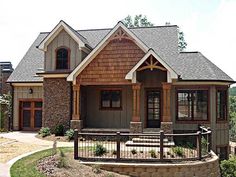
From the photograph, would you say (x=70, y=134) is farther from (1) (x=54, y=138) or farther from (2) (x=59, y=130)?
(2) (x=59, y=130)

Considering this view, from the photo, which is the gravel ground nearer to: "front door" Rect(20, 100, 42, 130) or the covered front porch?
the covered front porch

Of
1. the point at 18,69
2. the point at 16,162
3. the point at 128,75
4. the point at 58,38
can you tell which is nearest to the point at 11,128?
the point at 18,69

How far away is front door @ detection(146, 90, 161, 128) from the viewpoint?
21.1 m

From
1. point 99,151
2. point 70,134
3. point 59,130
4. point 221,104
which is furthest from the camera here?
point 221,104

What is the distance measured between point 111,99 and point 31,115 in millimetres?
7402

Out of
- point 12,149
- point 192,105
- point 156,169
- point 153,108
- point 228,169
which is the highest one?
point 192,105

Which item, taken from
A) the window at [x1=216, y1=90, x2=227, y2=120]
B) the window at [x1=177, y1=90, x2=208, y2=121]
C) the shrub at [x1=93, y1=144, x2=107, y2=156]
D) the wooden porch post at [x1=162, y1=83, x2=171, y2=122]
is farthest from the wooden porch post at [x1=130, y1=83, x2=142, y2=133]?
the window at [x1=216, y1=90, x2=227, y2=120]

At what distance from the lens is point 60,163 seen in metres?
11.7

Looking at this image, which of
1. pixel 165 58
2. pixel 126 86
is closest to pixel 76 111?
pixel 126 86

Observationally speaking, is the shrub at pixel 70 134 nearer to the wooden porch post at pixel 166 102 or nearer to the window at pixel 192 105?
the wooden porch post at pixel 166 102

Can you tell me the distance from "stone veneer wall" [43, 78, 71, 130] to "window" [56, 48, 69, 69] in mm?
989

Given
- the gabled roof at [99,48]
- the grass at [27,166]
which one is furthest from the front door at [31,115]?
the grass at [27,166]

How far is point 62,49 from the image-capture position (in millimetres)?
22188

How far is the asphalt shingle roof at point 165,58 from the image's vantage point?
2092cm
